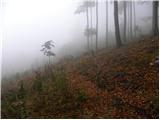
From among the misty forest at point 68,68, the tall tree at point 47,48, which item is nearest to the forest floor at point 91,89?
the misty forest at point 68,68

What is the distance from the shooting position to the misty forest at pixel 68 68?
573 centimetres

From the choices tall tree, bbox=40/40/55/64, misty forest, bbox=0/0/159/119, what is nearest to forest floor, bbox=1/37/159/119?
misty forest, bbox=0/0/159/119

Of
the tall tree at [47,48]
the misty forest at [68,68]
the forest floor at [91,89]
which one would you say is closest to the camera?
the forest floor at [91,89]

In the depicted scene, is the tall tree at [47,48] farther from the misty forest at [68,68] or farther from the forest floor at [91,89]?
the forest floor at [91,89]

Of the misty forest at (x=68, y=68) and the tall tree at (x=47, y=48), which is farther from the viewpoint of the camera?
the tall tree at (x=47, y=48)

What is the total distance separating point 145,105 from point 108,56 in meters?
2.81

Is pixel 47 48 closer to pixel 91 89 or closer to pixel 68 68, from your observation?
pixel 68 68

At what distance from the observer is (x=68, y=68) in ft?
24.0

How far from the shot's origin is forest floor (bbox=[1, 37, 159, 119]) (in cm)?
559

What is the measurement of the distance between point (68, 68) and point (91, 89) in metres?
1.29

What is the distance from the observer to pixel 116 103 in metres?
5.68

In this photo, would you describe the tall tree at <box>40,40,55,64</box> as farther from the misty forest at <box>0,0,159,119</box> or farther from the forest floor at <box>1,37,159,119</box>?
the forest floor at <box>1,37,159,119</box>

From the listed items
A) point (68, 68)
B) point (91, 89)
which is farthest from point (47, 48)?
point (91, 89)

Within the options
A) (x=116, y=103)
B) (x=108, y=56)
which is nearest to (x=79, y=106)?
(x=116, y=103)
